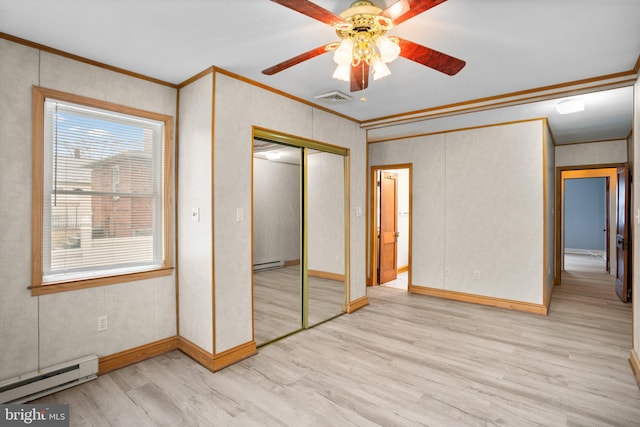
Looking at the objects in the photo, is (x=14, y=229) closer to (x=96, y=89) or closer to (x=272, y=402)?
(x=96, y=89)

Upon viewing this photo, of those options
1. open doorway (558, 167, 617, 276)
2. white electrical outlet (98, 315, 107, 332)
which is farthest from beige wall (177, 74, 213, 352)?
open doorway (558, 167, 617, 276)

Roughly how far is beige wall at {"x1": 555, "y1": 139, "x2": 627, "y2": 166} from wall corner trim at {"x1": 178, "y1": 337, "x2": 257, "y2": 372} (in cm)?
648

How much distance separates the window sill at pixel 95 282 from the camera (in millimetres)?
2510

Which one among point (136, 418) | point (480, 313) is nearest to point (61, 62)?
point (136, 418)

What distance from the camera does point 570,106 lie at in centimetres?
363

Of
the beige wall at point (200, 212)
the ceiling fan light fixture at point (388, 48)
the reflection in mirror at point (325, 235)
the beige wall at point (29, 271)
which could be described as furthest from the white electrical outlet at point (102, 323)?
the ceiling fan light fixture at point (388, 48)

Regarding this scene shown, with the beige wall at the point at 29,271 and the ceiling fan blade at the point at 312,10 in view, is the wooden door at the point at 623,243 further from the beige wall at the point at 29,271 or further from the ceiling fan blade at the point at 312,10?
the beige wall at the point at 29,271

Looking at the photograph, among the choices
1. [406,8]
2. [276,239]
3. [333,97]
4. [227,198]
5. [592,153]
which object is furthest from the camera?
[592,153]

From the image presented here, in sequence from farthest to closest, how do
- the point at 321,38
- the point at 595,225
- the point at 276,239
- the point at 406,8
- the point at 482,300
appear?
1. the point at 595,225
2. the point at 482,300
3. the point at 276,239
4. the point at 321,38
5. the point at 406,8

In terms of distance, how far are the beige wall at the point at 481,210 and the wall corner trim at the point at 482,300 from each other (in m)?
0.06

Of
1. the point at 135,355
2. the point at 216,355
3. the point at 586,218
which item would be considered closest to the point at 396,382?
the point at 216,355

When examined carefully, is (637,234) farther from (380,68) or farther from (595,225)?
(595,225)

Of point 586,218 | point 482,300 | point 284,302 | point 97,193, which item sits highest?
point 97,193

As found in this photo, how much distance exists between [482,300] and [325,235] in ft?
8.61
